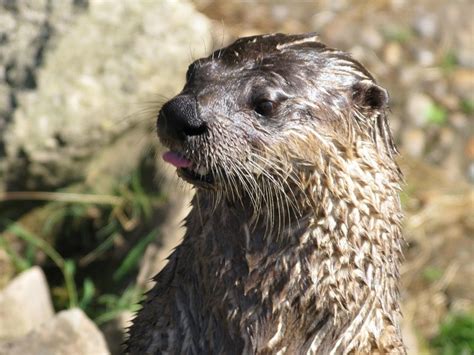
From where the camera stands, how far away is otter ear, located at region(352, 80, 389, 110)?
2727 millimetres

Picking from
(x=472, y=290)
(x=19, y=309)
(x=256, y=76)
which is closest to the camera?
(x=256, y=76)

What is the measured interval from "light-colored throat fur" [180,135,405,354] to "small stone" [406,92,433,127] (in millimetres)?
3592

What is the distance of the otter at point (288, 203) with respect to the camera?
261cm

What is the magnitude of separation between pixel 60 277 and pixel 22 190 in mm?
382

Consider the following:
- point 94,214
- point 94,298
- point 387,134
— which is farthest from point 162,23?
point 387,134

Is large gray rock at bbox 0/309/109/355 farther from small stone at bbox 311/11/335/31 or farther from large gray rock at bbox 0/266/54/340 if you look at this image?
small stone at bbox 311/11/335/31

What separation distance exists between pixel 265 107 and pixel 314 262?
0.39m

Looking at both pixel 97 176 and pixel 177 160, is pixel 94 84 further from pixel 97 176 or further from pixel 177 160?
pixel 177 160

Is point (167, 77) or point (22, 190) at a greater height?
point (167, 77)

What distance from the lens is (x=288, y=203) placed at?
2.66m

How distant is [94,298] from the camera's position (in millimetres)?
4371

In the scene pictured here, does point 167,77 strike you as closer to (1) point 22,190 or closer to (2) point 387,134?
(1) point 22,190

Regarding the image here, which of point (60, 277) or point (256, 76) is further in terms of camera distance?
point (60, 277)

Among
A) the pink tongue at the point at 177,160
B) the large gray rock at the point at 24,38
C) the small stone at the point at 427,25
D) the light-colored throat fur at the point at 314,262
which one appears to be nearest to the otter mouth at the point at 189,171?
the pink tongue at the point at 177,160
